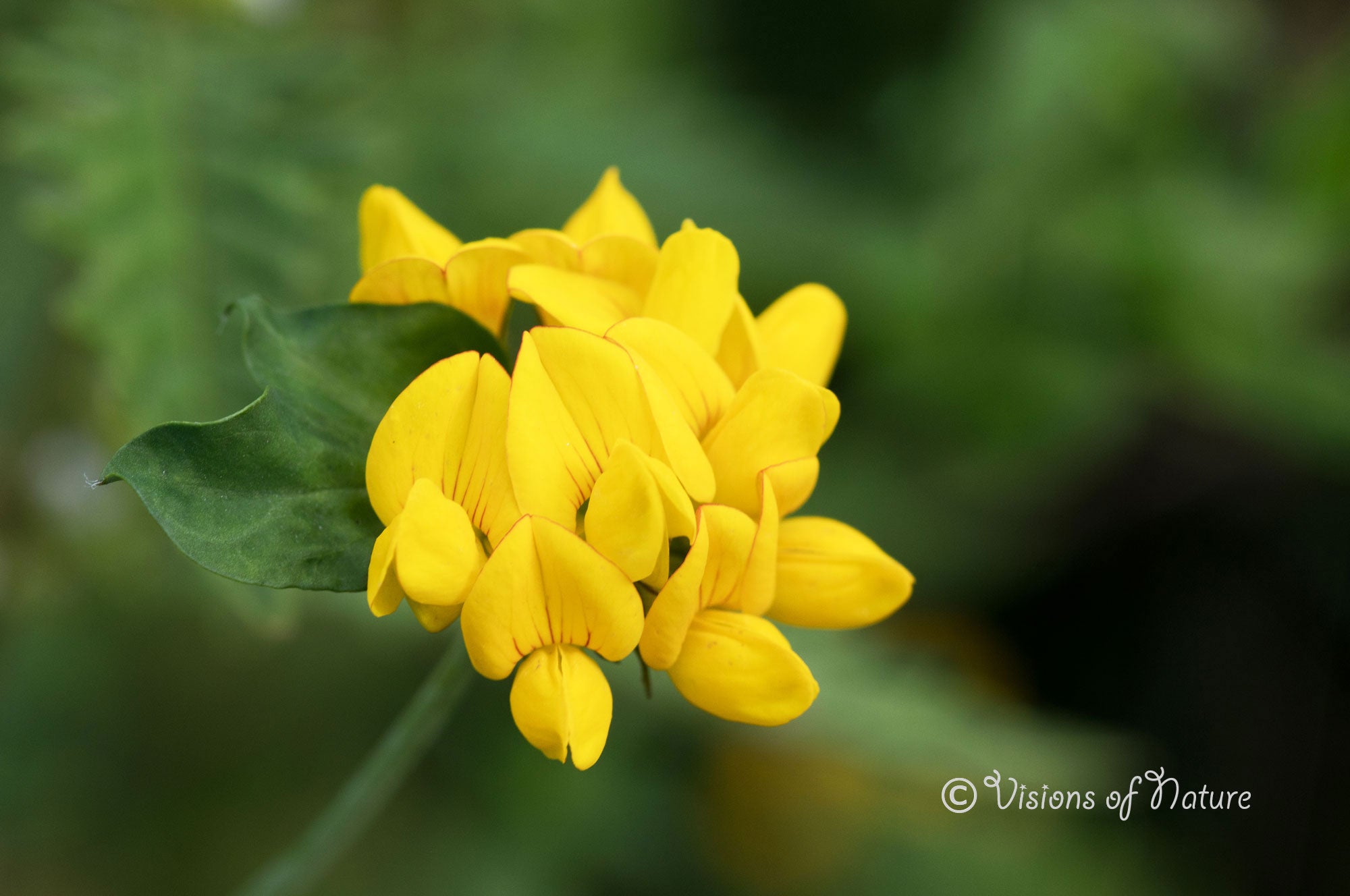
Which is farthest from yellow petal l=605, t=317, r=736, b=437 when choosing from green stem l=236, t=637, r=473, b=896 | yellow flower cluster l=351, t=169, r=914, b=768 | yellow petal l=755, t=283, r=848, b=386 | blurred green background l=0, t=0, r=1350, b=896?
blurred green background l=0, t=0, r=1350, b=896

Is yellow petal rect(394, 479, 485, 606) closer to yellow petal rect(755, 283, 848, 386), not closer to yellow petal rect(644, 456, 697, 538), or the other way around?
yellow petal rect(644, 456, 697, 538)

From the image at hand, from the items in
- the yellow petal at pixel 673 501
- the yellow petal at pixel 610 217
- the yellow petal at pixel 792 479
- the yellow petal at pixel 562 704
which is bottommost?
the yellow petal at pixel 562 704

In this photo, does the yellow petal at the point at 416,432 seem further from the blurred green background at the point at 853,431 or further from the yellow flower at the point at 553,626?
the blurred green background at the point at 853,431

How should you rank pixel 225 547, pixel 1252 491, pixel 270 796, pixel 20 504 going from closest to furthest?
pixel 225 547
pixel 20 504
pixel 270 796
pixel 1252 491

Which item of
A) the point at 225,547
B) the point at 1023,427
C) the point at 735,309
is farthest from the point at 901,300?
the point at 225,547

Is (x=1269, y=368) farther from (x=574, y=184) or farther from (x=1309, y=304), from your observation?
(x=574, y=184)

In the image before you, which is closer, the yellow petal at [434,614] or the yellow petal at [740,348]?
the yellow petal at [434,614]

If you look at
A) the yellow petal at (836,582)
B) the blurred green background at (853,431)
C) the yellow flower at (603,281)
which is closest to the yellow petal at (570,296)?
the yellow flower at (603,281)
